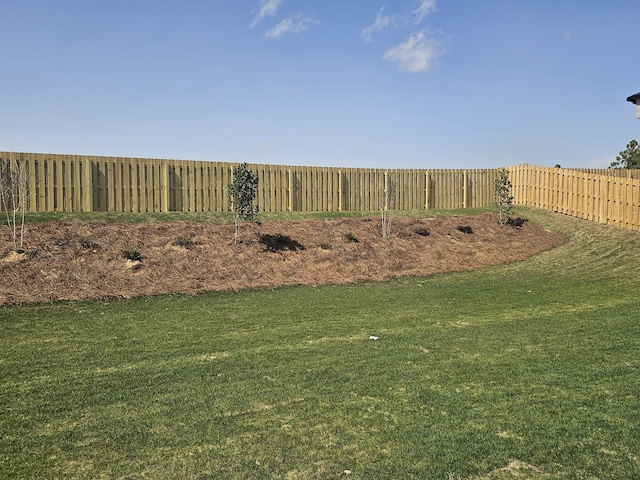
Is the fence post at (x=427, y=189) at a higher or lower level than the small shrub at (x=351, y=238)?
higher

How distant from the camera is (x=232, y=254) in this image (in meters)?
14.8

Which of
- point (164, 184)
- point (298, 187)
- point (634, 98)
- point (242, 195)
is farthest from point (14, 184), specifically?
point (634, 98)

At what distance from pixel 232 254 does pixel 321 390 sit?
9.61 meters

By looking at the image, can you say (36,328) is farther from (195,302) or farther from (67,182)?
(67,182)

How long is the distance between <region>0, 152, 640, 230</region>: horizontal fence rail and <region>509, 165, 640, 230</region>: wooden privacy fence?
0.13ft

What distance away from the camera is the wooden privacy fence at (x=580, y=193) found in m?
20.0

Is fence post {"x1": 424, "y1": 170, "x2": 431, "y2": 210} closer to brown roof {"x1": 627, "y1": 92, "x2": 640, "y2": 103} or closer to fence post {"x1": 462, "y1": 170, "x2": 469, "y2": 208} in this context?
fence post {"x1": 462, "y1": 170, "x2": 469, "y2": 208}

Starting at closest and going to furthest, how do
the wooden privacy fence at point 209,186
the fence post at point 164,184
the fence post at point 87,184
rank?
the wooden privacy fence at point 209,186, the fence post at point 87,184, the fence post at point 164,184

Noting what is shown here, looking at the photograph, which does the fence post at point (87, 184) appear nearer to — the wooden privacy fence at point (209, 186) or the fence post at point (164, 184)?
the wooden privacy fence at point (209, 186)

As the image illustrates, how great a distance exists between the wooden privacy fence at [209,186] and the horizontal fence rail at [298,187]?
31 mm

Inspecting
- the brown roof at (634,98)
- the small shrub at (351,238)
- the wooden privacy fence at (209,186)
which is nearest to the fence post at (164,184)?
the wooden privacy fence at (209,186)

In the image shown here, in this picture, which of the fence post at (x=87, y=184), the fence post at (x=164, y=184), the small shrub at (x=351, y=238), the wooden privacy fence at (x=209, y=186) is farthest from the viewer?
the fence post at (x=164, y=184)

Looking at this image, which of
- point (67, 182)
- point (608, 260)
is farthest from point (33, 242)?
point (608, 260)

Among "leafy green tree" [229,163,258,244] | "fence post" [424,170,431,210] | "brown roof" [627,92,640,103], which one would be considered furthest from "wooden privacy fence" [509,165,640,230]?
"leafy green tree" [229,163,258,244]
